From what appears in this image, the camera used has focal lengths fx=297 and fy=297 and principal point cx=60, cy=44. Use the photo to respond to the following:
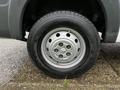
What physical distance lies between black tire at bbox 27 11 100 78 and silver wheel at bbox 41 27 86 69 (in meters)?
0.05

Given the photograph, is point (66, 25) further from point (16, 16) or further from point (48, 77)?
point (48, 77)

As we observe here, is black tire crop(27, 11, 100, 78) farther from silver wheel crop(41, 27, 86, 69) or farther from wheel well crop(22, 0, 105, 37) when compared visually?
wheel well crop(22, 0, 105, 37)

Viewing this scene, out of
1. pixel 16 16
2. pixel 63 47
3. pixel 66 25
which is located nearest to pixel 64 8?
pixel 66 25

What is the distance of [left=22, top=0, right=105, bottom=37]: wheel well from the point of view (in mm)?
3621

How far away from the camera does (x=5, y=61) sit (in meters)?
4.29

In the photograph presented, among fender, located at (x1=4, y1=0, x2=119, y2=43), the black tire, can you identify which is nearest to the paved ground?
the black tire

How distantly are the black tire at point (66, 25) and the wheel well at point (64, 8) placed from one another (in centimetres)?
24

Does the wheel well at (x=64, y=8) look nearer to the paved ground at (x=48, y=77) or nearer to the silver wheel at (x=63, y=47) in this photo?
the silver wheel at (x=63, y=47)

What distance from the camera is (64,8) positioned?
3814 mm

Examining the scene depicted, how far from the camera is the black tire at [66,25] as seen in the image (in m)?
3.40

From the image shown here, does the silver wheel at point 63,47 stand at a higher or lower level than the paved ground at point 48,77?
higher

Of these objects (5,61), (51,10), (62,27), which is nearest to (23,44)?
(5,61)

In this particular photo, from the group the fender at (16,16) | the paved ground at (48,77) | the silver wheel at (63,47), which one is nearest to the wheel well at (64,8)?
the fender at (16,16)

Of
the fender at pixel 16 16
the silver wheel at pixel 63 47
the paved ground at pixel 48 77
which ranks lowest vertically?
the paved ground at pixel 48 77
